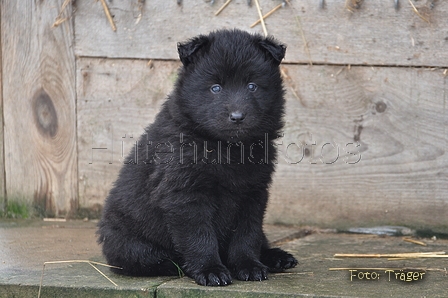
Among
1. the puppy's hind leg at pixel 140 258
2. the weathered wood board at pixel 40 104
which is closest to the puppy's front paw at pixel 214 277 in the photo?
the puppy's hind leg at pixel 140 258

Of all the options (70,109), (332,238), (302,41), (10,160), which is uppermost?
(302,41)

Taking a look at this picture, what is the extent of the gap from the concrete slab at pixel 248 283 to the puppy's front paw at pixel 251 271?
0.05 meters

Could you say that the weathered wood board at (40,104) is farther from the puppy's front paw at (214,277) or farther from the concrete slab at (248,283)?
the puppy's front paw at (214,277)

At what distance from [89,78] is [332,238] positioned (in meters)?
2.19

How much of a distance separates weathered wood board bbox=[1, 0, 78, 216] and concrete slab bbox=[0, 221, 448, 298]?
46cm

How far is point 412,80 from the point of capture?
519 centimetres

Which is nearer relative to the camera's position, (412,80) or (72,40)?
(412,80)

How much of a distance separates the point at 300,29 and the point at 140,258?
7.28ft

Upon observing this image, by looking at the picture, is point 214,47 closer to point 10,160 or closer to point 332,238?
point 332,238

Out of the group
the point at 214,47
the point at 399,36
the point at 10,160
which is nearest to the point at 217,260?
the point at 214,47

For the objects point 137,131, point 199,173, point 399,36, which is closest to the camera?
point 199,173

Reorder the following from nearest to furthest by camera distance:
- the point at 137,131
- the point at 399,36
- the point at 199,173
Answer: the point at 199,173
the point at 399,36
the point at 137,131

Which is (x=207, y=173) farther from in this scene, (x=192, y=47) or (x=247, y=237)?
(x=192, y=47)

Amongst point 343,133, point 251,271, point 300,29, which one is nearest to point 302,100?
point 343,133
